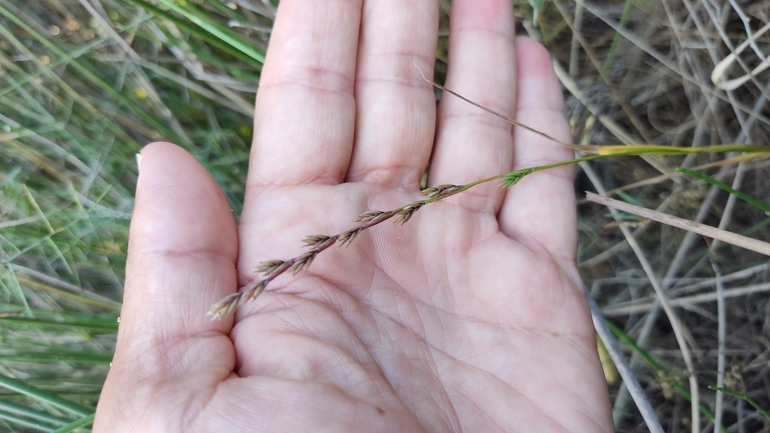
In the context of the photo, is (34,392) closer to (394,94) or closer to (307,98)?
(307,98)

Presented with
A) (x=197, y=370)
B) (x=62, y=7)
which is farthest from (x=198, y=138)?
(x=197, y=370)

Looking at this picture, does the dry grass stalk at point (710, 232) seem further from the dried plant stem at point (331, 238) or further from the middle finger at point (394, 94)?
the middle finger at point (394, 94)

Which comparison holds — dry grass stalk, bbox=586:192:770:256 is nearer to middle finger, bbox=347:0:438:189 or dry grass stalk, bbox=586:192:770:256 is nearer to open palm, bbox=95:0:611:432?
open palm, bbox=95:0:611:432

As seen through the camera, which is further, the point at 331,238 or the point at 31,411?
the point at 31,411

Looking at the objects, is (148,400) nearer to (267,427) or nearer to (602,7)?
(267,427)

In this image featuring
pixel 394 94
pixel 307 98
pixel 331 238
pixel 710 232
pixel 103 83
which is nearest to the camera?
pixel 331 238

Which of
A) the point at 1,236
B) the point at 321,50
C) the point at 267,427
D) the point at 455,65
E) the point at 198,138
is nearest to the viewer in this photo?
the point at 267,427

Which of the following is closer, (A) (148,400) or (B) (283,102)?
(A) (148,400)

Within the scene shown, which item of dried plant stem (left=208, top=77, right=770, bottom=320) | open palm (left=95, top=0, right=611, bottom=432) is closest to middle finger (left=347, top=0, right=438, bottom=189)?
open palm (left=95, top=0, right=611, bottom=432)

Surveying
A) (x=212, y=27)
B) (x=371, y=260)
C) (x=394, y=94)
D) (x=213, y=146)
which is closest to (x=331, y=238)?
(x=371, y=260)
